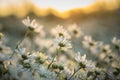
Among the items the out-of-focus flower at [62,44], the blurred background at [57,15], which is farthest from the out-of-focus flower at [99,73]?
the blurred background at [57,15]

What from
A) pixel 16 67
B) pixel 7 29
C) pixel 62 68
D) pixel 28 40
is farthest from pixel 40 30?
pixel 7 29

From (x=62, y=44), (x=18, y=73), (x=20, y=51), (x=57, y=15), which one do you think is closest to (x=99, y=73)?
(x=62, y=44)

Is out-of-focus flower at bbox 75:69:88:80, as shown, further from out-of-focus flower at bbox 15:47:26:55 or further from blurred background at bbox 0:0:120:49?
blurred background at bbox 0:0:120:49

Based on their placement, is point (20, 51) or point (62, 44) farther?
point (62, 44)

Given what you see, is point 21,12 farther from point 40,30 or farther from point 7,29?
point 40,30

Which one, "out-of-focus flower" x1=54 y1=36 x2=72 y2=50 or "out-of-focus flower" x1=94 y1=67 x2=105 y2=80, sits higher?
"out-of-focus flower" x1=54 y1=36 x2=72 y2=50

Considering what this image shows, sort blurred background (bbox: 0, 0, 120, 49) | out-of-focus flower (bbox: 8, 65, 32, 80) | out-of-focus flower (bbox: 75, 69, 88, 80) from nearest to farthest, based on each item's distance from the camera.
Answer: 1. out-of-focus flower (bbox: 8, 65, 32, 80)
2. out-of-focus flower (bbox: 75, 69, 88, 80)
3. blurred background (bbox: 0, 0, 120, 49)

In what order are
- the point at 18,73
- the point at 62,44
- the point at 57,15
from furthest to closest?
the point at 57,15 → the point at 62,44 → the point at 18,73

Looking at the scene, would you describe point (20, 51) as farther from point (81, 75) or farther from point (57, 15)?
point (57, 15)

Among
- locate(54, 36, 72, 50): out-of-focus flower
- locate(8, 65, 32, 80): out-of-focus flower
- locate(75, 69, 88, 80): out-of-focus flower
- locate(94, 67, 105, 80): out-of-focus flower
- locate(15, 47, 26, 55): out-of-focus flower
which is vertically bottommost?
locate(8, 65, 32, 80): out-of-focus flower

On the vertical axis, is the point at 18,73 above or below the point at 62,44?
below

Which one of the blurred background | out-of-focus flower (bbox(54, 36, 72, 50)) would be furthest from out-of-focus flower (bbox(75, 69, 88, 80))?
the blurred background
